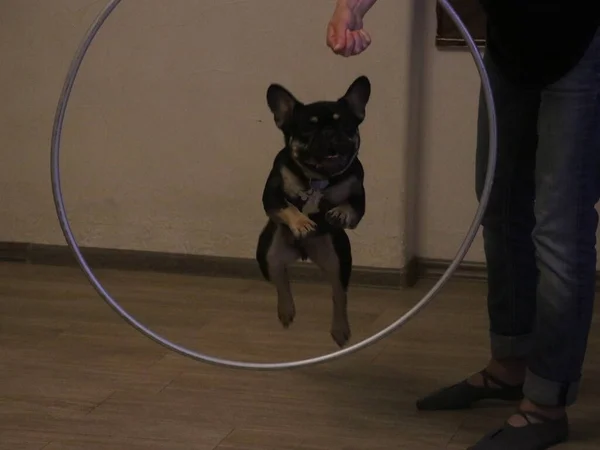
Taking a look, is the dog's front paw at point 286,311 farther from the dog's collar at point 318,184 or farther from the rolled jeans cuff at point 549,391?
the rolled jeans cuff at point 549,391

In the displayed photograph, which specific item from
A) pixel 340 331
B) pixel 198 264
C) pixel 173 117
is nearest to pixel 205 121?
pixel 173 117

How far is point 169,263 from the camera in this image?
255 centimetres

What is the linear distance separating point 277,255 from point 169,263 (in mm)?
1028

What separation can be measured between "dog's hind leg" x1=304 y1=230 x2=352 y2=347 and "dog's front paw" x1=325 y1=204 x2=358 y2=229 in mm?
22

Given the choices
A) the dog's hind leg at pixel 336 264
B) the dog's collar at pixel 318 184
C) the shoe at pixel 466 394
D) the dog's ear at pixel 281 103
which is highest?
the dog's ear at pixel 281 103

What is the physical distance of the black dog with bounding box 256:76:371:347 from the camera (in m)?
1.45

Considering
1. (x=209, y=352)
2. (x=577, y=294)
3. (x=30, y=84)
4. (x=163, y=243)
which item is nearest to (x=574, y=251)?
(x=577, y=294)

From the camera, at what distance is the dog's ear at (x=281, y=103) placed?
1501 millimetres

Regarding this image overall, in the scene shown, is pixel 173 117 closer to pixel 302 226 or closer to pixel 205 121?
pixel 205 121

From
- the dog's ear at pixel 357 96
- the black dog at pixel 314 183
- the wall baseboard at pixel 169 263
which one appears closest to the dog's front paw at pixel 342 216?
the black dog at pixel 314 183

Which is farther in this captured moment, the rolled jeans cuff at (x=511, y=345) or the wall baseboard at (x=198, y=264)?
the wall baseboard at (x=198, y=264)

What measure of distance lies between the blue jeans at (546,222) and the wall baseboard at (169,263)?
77 centimetres

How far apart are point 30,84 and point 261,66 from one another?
0.66 meters

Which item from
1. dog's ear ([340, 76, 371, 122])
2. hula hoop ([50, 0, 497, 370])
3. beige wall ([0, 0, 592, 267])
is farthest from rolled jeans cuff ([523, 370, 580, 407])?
beige wall ([0, 0, 592, 267])
